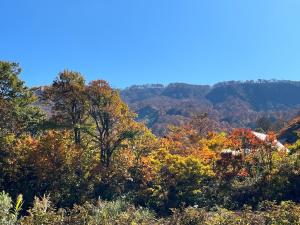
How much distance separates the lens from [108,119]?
26688mm

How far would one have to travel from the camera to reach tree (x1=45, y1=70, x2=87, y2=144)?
25484 mm

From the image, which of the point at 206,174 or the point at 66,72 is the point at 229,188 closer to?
the point at 206,174

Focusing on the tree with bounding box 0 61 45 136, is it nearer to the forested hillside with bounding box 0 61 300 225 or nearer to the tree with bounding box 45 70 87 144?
the forested hillside with bounding box 0 61 300 225

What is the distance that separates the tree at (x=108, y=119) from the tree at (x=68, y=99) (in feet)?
2.12

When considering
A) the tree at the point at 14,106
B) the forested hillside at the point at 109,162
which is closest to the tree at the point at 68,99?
the forested hillside at the point at 109,162

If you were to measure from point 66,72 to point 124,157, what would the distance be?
6734 millimetres

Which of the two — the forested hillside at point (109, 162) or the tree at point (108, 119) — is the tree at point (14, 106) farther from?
the tree at point (108, 119)

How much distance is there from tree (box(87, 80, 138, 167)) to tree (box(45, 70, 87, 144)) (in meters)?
0.65

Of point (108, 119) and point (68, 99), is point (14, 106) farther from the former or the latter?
point (108, 119)

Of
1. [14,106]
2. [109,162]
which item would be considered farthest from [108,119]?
[14,106]

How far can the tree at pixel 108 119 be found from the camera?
2577cm

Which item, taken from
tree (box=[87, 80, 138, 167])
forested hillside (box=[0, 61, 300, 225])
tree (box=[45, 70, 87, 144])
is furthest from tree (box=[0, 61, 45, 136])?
tree (box=[87, 80, 138, 167])

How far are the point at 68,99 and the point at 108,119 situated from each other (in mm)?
2998

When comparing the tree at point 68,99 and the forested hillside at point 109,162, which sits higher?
the tree at point 68,99
